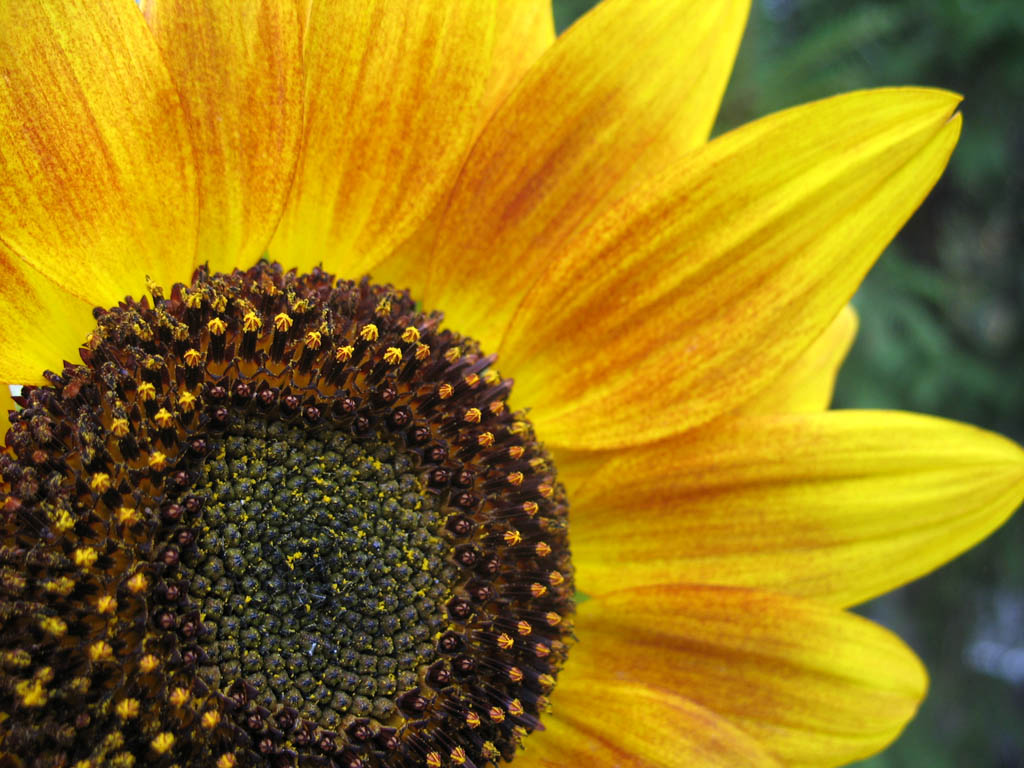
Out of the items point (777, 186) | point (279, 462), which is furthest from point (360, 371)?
point (777, 186)

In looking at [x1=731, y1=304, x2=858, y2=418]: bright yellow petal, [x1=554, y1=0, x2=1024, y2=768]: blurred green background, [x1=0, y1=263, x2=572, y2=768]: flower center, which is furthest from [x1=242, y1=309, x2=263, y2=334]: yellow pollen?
[x1=554, y1=0, x2=1024, y2=768]: blurred green background

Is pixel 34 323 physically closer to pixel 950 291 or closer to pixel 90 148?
pixel 90 148

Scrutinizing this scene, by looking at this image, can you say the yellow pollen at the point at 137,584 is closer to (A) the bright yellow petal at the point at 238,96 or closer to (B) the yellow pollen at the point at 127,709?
(B) the yellow pollen at the point at 127,709

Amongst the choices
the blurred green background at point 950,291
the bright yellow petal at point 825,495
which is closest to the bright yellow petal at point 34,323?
the bright yellow petal at point 825,495

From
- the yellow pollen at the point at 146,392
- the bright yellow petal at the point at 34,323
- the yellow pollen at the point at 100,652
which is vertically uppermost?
the bright yellow petal at the point at 34,323

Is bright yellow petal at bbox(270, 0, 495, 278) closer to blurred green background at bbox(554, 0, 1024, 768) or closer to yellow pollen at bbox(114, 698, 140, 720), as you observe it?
yellow pollen at bbox(114, 698, 140, 720)

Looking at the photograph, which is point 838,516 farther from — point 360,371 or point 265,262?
point 265,262

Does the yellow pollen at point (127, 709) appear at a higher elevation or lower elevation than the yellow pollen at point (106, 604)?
lower
